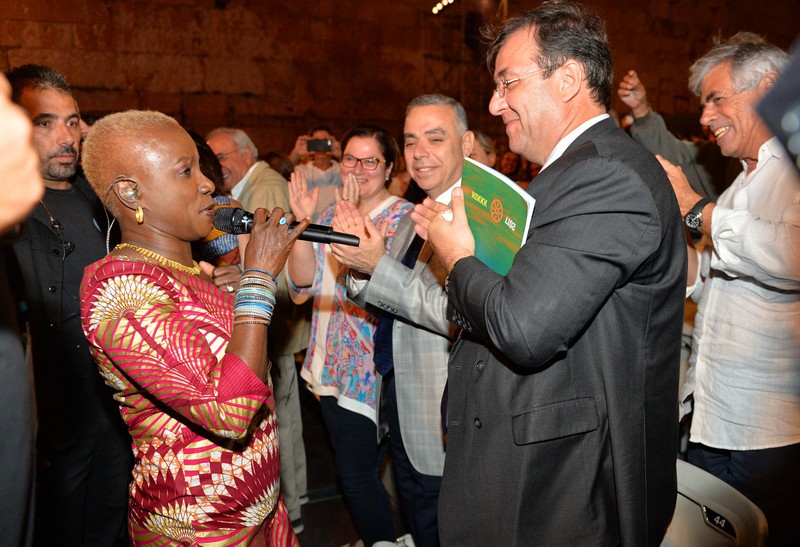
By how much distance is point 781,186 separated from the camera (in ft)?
6.99

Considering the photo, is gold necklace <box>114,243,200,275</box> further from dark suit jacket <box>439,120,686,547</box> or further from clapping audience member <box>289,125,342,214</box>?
clapping audience member <box>289,125,342,214</box>

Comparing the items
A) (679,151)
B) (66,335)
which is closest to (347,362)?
(66,335)

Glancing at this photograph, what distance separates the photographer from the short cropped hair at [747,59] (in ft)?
7.47

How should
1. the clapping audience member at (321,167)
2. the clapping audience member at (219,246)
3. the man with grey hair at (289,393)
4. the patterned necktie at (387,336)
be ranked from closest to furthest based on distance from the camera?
the patterned necktie at (387,336)
the clapping audience member at (219,246)
the man with grey hair at (289,393)
the clapping audience member at (321,167)

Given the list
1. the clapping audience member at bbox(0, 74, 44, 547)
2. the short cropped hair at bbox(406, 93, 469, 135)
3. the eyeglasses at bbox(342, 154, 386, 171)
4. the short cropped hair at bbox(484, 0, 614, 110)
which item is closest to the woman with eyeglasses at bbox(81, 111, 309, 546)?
the clapping audience member at bbox(0, 74, 44, 547)

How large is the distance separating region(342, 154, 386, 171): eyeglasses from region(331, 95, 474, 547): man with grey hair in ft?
1.09

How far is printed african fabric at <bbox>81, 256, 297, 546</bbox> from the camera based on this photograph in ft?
4.27

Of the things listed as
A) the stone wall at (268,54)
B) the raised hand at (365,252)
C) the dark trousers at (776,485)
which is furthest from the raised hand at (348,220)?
the stone wall at (268,54)

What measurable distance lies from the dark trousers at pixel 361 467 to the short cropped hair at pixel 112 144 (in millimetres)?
1437

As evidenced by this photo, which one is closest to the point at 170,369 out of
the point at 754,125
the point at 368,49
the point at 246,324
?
the point at 246,324

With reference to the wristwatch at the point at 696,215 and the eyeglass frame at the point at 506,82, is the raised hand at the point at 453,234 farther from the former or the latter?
the wristwatch at the point at 696,215

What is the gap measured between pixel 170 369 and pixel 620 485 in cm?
102

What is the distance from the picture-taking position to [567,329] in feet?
4.10

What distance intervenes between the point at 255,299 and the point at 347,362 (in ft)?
4.31
